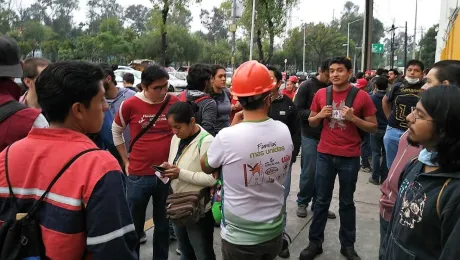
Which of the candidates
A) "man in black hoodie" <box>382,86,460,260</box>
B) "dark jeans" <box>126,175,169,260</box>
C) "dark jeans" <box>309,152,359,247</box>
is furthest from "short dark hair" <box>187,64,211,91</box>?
"man in black hoodie" <box>382,86,460,260</box>

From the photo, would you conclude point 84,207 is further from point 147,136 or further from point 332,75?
point 332,75

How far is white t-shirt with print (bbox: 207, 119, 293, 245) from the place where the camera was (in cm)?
222

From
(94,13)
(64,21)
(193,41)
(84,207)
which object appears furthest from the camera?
(94,13)

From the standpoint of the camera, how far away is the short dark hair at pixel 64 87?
55.9 inches

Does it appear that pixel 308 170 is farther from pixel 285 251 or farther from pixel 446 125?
pixel 446 125

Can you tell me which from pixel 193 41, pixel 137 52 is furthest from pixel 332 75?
pixel 193 41

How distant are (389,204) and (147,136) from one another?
6.64 feet

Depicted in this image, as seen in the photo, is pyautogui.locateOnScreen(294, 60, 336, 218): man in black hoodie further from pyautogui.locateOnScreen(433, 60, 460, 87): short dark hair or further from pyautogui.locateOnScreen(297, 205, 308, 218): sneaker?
pyautogui.locateOnScreen(433, 60, 460, 87): short dark hair

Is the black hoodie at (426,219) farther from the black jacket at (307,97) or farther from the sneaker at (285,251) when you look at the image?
the black jacket at (307,97)

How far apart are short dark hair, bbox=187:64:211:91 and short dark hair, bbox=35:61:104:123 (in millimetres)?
2527

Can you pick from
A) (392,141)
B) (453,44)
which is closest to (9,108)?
(392,141)

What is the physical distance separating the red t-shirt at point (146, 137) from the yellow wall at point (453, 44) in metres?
4.36

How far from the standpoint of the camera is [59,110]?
4.78ft

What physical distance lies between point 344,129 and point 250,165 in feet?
5.63
